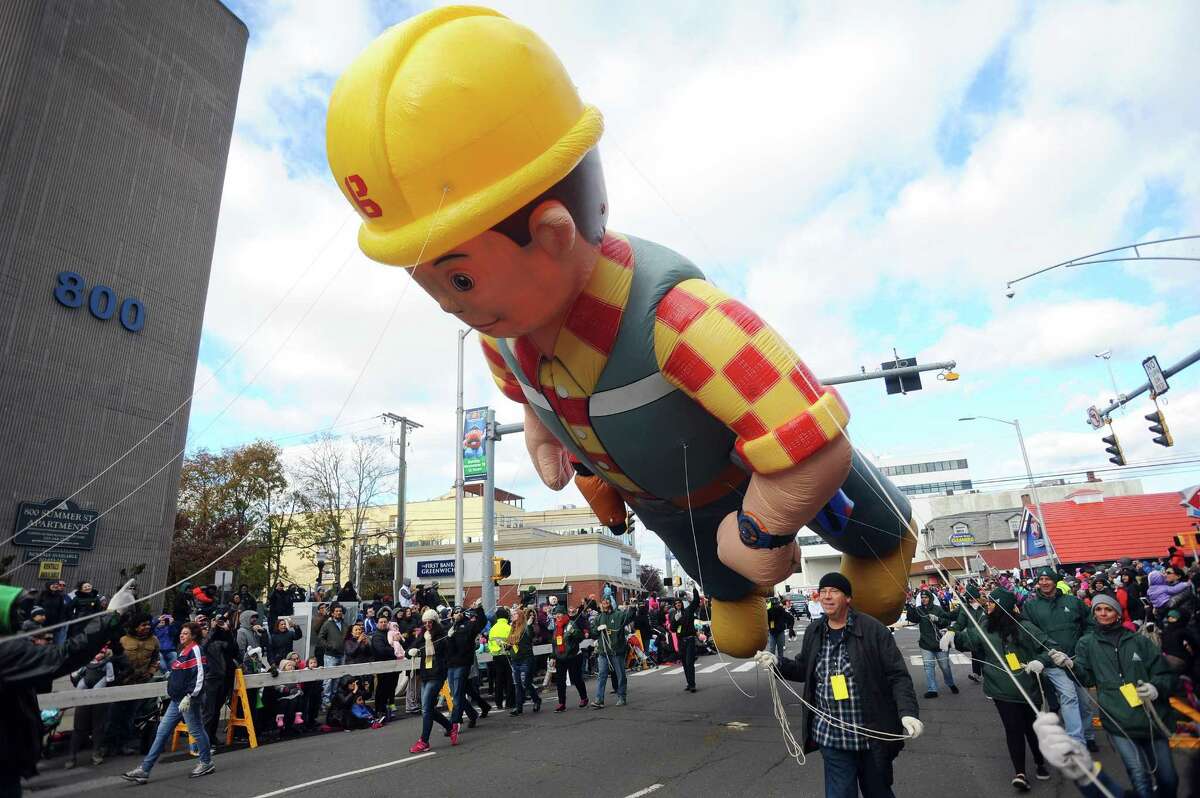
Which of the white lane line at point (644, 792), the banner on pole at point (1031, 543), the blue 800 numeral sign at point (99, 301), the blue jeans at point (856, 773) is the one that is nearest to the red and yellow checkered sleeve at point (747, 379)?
the blue jeans at point (856, 773)

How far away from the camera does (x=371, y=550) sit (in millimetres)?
43531

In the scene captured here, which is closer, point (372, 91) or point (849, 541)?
point (372, 91)

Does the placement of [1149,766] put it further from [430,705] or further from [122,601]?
[430,705]

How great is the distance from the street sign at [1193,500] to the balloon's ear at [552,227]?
1686 centimetres

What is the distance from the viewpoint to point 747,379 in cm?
Answer: 432

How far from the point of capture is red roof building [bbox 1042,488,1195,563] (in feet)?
95.8

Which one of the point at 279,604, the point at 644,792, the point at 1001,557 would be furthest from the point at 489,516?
the point at 1001,557

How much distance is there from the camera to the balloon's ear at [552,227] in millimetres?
4091

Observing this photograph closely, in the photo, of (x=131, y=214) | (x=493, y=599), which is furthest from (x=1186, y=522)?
(x=131, y=214)

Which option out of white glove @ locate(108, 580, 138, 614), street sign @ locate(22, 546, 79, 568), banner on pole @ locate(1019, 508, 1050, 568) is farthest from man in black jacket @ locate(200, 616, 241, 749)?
banner on pole @ locate(1019, 508, 1050, 568)

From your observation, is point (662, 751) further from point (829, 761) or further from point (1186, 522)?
point (1186, 522)

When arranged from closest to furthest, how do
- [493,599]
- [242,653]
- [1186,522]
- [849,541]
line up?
1. [849,541]
2. [242,653]
3. [493,599]
4. [1186,522]

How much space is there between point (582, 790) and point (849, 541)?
3003 millimetres

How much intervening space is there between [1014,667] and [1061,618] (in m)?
0.55
